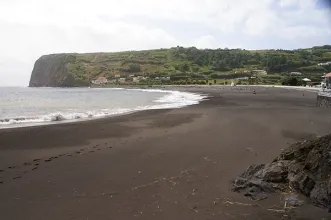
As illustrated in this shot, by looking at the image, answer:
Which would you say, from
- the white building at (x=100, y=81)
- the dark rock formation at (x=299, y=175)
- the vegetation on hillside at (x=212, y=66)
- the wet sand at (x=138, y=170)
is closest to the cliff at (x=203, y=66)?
the vegetation on hillside at (x=212, y=66)

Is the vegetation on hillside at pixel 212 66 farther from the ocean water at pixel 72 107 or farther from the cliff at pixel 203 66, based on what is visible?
the ocean water at pixel 72 107

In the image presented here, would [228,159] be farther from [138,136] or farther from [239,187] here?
[138,136]

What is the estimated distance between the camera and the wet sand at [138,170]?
6102mm

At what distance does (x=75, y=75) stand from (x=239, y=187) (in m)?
191

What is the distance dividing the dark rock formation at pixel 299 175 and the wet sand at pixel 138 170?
0.26m

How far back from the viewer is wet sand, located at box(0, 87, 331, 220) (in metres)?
6.10

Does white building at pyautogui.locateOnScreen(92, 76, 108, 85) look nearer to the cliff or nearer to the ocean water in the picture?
the cliff

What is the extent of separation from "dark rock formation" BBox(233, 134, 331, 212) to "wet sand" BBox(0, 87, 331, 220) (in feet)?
0.84

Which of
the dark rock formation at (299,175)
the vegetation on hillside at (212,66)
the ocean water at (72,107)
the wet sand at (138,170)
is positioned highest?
the vegetation on hillside at (212,66)

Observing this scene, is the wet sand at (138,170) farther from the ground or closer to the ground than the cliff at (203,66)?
closer to the ground

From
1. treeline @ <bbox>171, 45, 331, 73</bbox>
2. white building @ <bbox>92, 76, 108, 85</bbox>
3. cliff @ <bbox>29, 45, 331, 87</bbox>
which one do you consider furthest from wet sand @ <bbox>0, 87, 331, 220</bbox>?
white building @ <bbox>92, 76, 108, 85</bbox>

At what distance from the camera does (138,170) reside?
29.1ft

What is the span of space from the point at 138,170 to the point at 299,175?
4.42m

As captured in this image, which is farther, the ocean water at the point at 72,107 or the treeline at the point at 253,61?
the treeline at the point at 253,61
